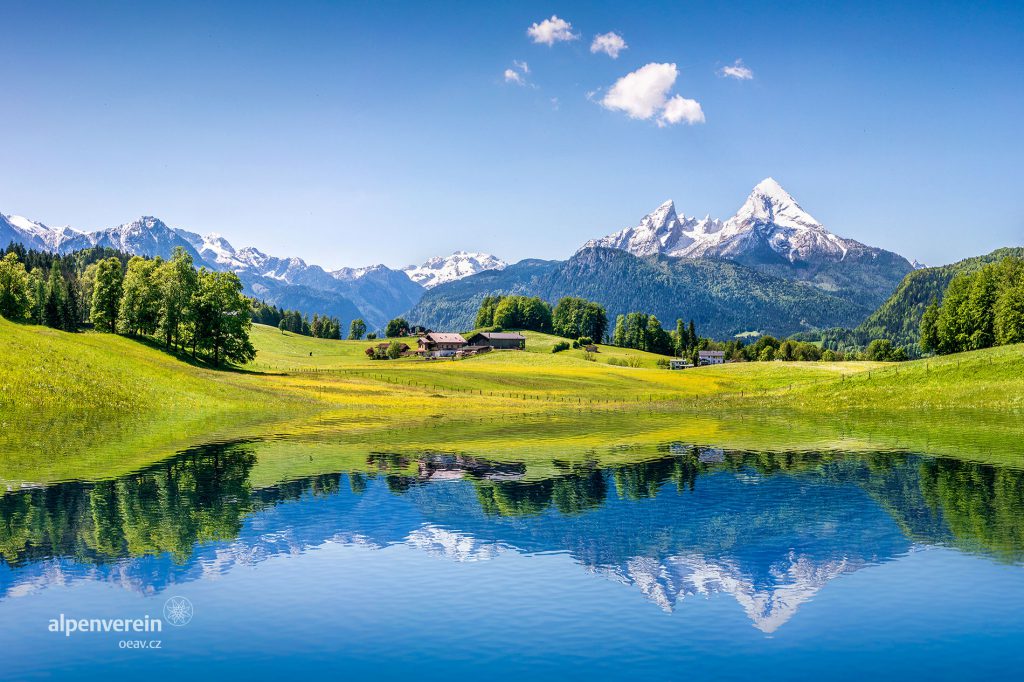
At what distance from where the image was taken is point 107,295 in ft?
440

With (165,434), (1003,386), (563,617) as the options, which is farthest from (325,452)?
(1003,386)

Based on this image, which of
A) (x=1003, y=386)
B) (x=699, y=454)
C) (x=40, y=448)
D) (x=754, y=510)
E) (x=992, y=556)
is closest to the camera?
(x=992, y=556)

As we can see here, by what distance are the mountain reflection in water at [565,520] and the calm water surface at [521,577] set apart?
14cm

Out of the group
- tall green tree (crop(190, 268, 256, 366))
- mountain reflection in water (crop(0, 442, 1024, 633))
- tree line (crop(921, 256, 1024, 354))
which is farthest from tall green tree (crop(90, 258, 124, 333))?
tree line (crop(921, 256, 1024, 354))

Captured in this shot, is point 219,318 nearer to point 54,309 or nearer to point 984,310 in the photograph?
point 54,309

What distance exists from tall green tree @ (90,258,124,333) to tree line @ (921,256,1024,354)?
158255 millimetres

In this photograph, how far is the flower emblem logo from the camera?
22.2m

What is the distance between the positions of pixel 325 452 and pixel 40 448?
19.5 metres

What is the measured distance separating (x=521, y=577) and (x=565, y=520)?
8311mm

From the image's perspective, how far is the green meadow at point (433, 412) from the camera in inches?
2173

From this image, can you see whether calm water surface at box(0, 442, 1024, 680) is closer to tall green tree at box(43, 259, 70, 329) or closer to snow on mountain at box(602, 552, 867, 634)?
snow on mountain at box(602, 552, 867, 634)

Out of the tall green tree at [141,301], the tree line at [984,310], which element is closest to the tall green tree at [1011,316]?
the tree line at [984,310]

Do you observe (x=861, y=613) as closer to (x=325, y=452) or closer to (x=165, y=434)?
(x=325, y=452)

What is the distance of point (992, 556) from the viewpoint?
1091 inches
